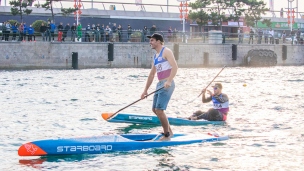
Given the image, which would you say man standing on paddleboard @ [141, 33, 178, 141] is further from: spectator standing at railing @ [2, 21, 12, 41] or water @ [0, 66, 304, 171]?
spectator standing at railing @ [2, 21, 12, 41]

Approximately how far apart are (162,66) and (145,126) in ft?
13.7

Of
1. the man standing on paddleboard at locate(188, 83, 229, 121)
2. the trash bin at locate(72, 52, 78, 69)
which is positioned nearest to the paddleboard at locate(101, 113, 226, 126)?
the man standing on paddleboard at locate(188, 83, 229, 121)

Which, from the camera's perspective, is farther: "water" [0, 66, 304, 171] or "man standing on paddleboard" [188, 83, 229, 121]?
"man standing on paddleboard" [188, 83, 229, 121]

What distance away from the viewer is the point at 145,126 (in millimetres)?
16141

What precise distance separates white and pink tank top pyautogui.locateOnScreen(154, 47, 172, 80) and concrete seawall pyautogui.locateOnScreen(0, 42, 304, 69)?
2936cm

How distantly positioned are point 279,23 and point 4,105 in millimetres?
60601

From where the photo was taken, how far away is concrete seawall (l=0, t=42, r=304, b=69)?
41031 millimetres

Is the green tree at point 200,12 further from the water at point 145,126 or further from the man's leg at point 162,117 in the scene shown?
the man's leg at point 162,117

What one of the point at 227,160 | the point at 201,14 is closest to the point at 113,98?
the point at 227,160

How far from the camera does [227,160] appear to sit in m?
11.8

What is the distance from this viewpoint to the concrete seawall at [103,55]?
135ft

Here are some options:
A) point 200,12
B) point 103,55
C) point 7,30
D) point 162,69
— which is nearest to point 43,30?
point 7,30

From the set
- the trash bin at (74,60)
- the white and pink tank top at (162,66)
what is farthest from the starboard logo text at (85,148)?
the trash bin at (74,60)

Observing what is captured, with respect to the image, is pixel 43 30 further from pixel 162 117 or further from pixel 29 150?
pixel 29 150
